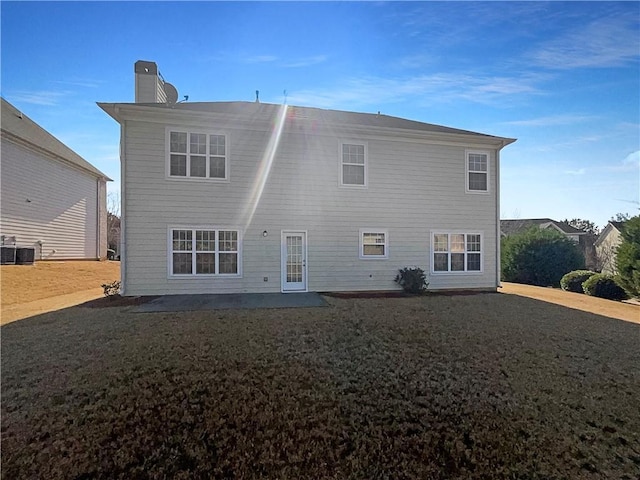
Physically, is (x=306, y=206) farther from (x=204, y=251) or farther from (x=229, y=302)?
(x=229, y=302)

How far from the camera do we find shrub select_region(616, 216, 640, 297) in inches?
454

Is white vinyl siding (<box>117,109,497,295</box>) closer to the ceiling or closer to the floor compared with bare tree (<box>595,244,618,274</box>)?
closer to the ceiling

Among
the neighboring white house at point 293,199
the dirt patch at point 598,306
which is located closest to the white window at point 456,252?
the neighboring white house at point 293,199

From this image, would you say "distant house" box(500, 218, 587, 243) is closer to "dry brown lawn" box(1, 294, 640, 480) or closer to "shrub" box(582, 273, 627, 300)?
"shrub" box(582, 273, 627, 300)

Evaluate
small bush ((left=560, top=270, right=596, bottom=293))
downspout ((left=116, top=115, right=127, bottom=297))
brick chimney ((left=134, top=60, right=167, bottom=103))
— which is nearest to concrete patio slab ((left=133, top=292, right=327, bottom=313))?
downspout ((left=116, top=115, right=127, bottom=297))

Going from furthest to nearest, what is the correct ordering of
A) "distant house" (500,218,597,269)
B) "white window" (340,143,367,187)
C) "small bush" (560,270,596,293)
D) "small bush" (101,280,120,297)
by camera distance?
"distant house" (500,218,597,269) → "small bush" (560,270,596,293) → "white window" (340,143,367,187) → "small bush" (101,280,120,297)

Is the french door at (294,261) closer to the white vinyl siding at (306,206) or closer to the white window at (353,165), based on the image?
the white vinyl siding at (306,206)

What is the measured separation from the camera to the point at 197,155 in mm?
11328

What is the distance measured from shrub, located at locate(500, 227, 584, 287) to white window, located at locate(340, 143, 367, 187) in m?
11.2

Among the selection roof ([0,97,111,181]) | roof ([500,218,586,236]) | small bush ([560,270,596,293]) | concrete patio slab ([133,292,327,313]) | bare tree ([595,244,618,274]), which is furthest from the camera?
roof ([500,218,586,236])

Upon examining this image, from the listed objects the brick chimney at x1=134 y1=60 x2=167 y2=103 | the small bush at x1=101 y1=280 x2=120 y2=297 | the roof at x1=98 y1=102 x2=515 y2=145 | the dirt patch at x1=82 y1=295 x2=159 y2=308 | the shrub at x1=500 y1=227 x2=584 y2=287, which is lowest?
the dirt patch at x1=82 y1=295 x2=159 y2=308

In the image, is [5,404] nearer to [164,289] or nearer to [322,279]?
[164,289]

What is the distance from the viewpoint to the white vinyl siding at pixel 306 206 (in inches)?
429

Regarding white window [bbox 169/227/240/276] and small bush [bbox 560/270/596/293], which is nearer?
white window [bbox 169/227/240/276]
